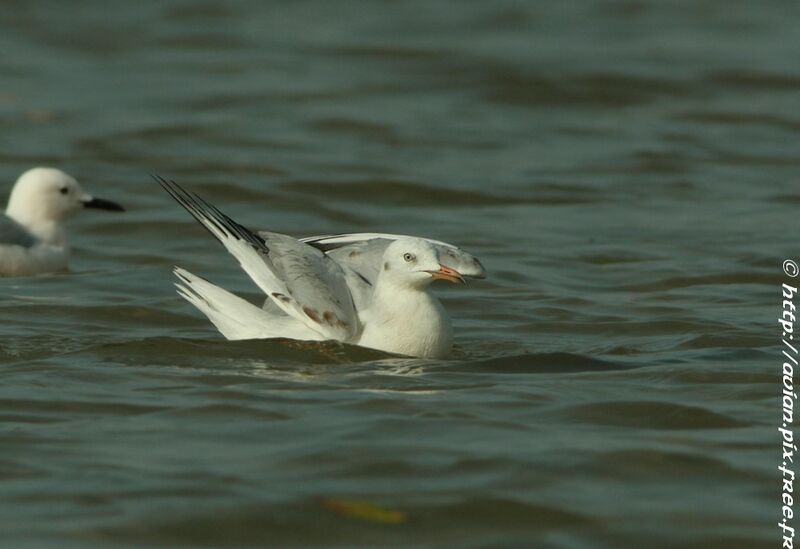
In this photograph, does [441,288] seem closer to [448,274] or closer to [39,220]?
[448,274]

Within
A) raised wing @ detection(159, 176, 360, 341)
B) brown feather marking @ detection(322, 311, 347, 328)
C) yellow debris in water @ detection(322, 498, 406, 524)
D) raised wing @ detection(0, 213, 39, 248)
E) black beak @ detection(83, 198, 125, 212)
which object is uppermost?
black beak @ detection(83, 198, 125, 212)

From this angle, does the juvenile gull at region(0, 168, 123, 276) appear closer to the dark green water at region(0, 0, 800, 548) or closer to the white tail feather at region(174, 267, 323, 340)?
the dark green water at region(0, 0, 800, 548)

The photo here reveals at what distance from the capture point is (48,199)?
12.0m

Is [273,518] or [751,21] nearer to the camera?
[273,518]


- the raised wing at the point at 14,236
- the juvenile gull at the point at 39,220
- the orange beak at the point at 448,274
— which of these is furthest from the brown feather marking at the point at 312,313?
the raised wing at the point at 14,236

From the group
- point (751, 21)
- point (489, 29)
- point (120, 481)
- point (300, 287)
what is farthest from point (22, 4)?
point (120, 481)

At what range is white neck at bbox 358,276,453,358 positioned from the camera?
781 cm

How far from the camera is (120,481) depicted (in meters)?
5.64

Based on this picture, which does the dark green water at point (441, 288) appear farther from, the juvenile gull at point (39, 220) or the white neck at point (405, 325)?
the juvenile gull at point (39, 220)

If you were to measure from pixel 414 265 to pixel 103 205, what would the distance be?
192 inches

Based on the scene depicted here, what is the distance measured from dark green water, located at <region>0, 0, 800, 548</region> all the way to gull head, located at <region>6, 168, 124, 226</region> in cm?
33

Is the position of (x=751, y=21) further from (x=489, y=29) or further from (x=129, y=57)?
(x=129, y=57)

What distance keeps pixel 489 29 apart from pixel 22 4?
234 inches

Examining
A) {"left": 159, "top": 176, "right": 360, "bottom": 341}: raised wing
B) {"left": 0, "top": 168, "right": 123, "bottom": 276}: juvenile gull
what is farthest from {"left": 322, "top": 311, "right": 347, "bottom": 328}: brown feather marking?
{"left": 0, "top": 168, "right": 123, "bottom": 276}: juvenile gull
